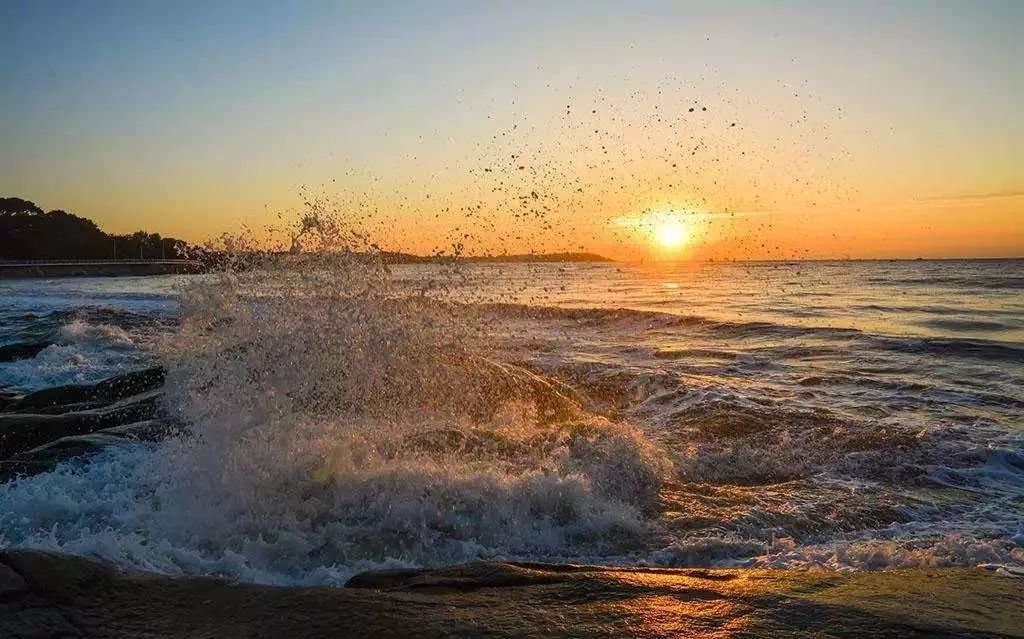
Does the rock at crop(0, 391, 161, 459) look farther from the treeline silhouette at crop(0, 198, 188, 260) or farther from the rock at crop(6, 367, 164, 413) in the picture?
the treeline silhouette at crop(0, 198, 188, 260)

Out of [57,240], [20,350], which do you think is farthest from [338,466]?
[57,240]

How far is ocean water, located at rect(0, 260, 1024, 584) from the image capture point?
4484 millimetres

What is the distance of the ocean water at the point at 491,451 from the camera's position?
4.48 metres

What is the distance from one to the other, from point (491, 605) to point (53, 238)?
3983 inches

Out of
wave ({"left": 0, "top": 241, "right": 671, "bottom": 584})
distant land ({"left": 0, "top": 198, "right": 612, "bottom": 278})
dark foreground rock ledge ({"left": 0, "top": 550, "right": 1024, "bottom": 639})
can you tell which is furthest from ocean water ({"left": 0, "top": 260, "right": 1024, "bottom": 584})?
distant land ({"left": 0, "top": 198, "right": 612, "bottom": 278})

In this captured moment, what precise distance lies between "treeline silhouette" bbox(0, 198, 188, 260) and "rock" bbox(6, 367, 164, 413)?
261ft

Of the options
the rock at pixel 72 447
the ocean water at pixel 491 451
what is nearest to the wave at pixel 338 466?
the ocean water at pixel 491 451

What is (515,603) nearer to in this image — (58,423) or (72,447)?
(72,447)

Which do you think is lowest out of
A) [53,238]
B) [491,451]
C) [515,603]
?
[491,451]

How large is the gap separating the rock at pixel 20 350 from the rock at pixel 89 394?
4.30 meters

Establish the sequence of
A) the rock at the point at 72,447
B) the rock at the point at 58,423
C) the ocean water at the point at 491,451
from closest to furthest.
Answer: the ocean water at the point at 491,451, the rock at the point at 72,447, the rock at the point at 58,423

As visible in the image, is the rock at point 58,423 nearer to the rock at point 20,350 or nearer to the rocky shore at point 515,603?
the rocky shore at point 515,603

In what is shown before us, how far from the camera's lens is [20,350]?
518 inches

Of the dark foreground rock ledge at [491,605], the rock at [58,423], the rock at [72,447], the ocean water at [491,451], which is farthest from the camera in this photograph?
the rock at [58,423]
